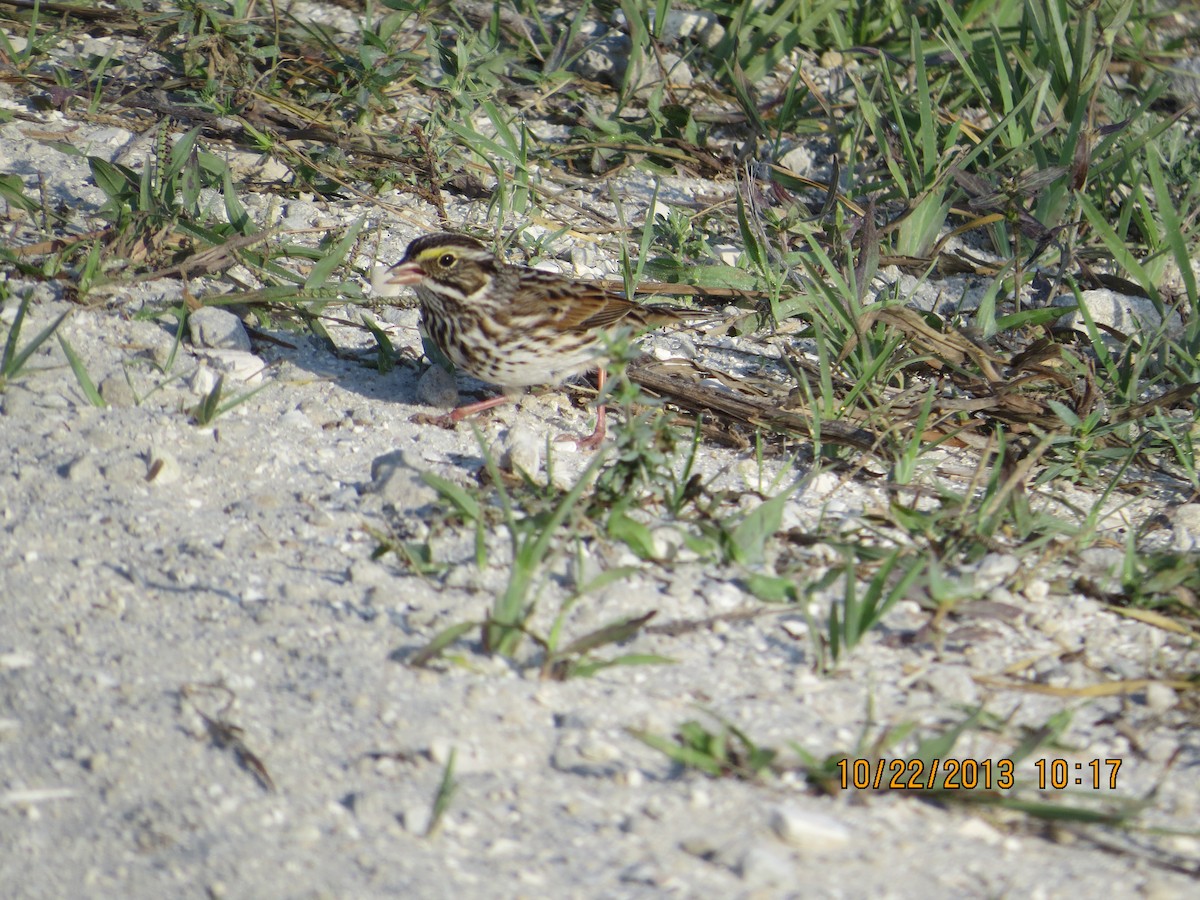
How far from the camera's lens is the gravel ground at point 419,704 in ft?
9.58

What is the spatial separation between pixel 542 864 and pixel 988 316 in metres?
3.71

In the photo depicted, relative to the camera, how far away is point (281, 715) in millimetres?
3309

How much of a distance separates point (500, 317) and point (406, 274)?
0.42 meters

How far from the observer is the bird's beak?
521 centimetres

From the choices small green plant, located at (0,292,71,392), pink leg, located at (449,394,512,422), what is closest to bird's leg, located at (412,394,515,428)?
pink leg, located at (449,394,512,422)

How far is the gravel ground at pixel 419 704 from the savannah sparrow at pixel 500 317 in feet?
1.92

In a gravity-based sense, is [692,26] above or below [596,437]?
above

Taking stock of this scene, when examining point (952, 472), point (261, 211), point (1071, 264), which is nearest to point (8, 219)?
point (261, 211)

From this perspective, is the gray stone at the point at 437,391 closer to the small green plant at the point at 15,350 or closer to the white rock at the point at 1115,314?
the small green plant at the point at 15,350

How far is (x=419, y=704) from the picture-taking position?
11.0 feet
